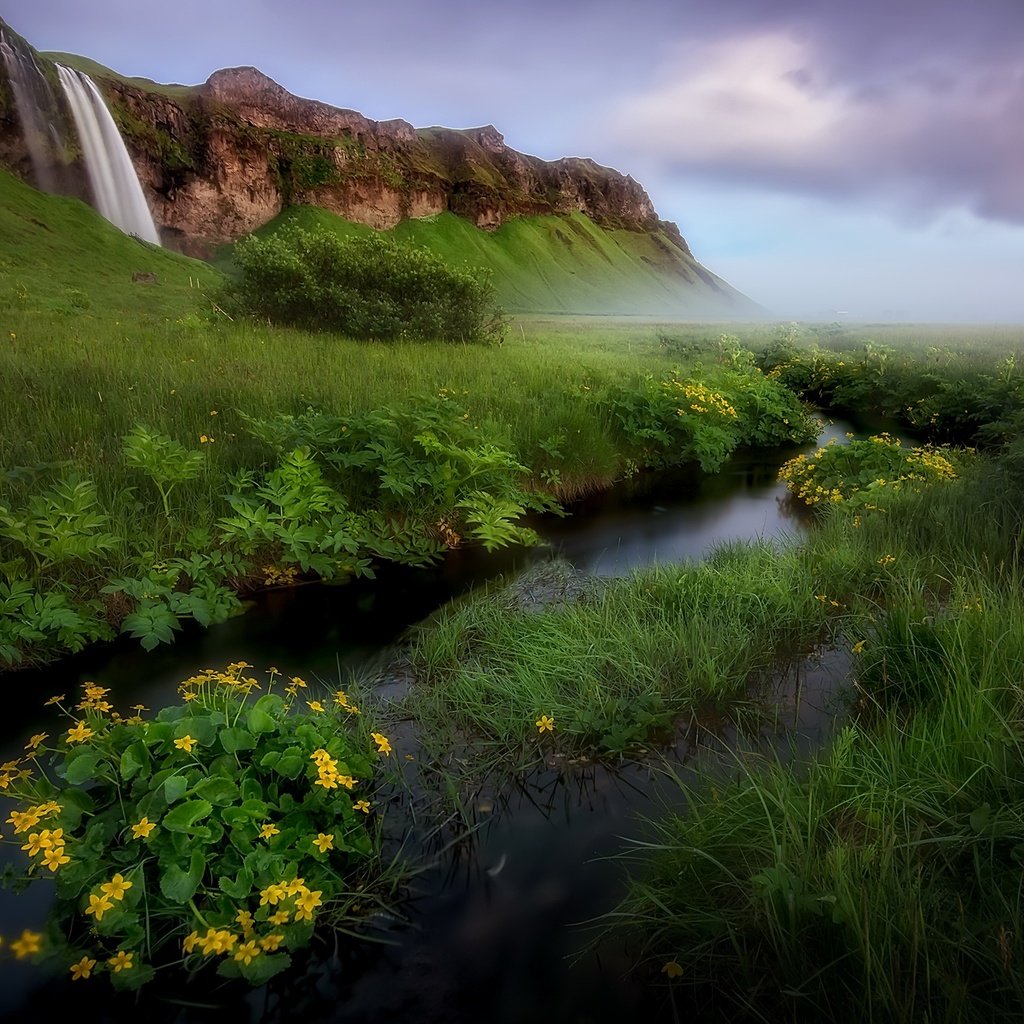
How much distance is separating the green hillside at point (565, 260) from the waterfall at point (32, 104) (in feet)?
126

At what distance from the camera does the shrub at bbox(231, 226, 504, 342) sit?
48.1 feet

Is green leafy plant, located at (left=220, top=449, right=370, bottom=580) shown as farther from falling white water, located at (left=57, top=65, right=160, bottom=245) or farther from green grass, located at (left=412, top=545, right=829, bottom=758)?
falling white water, located at (left=57, top=65, right=160, bottom=245)

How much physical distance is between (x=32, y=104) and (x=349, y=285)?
59.5 metres

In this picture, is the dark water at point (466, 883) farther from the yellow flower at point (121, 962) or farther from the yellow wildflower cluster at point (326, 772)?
the yellow wildflower cluster at point (326, 772)

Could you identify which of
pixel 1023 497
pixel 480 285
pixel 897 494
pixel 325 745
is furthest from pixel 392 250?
pixel 325 745

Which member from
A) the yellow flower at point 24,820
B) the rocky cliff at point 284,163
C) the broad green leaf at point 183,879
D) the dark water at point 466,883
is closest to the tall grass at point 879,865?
the dark water at point 466,883

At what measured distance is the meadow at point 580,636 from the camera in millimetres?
2037

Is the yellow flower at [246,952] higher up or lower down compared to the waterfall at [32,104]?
lower down

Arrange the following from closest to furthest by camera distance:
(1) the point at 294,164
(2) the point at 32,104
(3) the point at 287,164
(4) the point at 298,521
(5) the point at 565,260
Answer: (4) the point at 298,521 → (2) the point at 32,104 → (3) the point at 287,164 → (1) the point at 294,164 → (5) the point at 565,260

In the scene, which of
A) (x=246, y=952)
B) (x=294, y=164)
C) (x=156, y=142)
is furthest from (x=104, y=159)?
(x=246, y=952)

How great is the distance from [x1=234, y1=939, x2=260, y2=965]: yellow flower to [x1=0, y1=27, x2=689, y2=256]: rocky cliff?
7548 centimetres

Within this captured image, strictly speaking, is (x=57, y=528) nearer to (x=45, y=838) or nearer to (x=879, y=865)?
(x=45, y=838)

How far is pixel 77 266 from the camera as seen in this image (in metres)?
33.0

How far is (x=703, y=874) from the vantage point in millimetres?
2367
